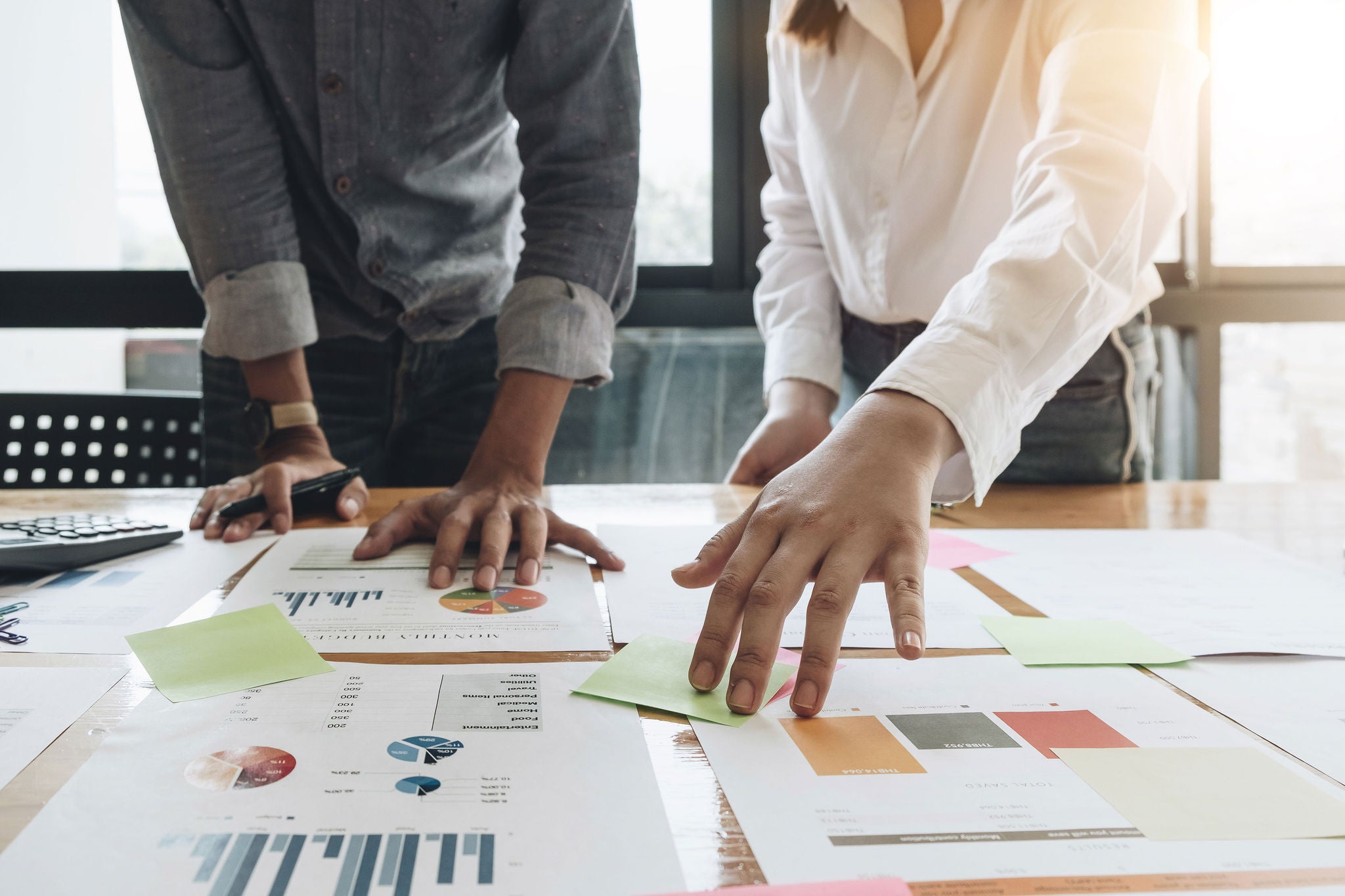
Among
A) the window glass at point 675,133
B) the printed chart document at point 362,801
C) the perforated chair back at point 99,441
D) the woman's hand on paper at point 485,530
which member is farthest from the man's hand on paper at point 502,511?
the window glass at point 675,133

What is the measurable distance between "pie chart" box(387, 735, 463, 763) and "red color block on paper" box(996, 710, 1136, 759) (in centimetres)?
28

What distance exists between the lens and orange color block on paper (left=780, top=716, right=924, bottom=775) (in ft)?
1.28

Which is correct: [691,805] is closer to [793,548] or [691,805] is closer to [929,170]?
[793,548]

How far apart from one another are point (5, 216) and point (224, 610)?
191 cm

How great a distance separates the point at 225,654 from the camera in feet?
1.67

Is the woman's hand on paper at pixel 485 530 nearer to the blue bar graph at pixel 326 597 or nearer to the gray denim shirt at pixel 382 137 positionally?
the blue bar graph at pixel 326 597

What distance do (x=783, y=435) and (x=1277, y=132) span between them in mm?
1772

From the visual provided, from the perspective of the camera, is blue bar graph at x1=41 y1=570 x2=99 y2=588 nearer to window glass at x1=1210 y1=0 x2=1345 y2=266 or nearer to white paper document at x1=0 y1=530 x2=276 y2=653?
white paper document at x1=0 y1=530 x2=276 y2=653

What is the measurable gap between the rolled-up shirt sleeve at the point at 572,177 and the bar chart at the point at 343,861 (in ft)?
2.01

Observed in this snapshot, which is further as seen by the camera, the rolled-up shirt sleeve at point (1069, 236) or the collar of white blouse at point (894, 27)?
the collar of white blouse at point (894, 27)

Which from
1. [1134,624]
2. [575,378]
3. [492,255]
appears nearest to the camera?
[1134,624]

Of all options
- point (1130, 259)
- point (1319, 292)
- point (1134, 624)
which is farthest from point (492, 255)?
point (1319, 292)

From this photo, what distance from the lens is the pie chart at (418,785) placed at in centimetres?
36

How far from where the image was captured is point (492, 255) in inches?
43.7
